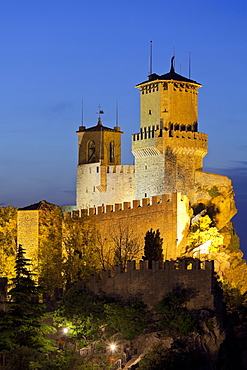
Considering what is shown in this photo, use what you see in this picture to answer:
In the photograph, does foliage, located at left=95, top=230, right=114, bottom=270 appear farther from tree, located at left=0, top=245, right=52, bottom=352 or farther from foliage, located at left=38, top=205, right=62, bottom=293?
tree, located at left=0, top=245, right=52, bottom=352

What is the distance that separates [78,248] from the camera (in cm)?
7262

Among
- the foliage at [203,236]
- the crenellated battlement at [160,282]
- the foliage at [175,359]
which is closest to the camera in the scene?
the foliage at [175,359]

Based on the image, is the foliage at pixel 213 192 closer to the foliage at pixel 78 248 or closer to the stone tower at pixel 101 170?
the stone tower at pixel 101 170

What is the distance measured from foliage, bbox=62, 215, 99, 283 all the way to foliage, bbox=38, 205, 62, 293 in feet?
1.48

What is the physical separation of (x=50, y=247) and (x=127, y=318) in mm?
17150

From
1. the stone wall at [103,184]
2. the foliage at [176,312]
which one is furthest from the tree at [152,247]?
the stone wall at [103,184]

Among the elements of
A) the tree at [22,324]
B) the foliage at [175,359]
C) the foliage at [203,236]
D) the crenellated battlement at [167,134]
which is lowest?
the foliage at [175,359]

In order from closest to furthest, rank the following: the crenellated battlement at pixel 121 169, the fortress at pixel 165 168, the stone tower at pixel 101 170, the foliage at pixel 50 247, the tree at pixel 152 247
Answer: the tree at pixel 152 247 < the foliage at pixel 50 247 < the fortress at pixel 165 168 < the crenellated battlement at pixel 121 169 < the stone tower at pixel 101 170

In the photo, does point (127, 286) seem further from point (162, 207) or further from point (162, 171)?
point (162, 171)

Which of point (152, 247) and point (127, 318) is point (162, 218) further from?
point (127, 318)

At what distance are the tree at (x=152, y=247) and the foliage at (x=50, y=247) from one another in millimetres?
Answer: 6712

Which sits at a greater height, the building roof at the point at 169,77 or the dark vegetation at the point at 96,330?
the building roof at the point at 169,77

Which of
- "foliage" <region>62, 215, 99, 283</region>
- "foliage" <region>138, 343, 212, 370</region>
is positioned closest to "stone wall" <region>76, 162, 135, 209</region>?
"foliage" <region>62, 215, 99, 283</region>

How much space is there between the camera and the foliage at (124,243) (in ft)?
229
